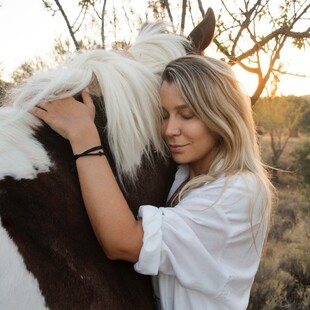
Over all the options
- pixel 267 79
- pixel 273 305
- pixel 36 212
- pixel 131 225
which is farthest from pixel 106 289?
pixel 273 305

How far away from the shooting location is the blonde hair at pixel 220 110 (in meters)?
1.49

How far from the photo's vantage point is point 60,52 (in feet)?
11.7

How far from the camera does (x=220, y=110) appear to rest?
5.04 ft

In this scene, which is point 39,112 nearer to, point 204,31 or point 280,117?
point 204,31

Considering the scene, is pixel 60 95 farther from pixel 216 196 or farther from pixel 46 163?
pixel 216 196

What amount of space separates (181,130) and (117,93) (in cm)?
26

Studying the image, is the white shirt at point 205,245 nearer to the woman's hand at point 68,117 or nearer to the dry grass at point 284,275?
the woman's hand at point 68,117

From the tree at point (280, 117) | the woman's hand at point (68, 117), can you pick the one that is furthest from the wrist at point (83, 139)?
the tree at point (280, 117)

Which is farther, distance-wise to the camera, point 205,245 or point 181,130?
point 181,130

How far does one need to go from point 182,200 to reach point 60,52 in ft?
8.24

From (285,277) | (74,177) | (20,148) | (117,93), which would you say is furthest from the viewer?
(285,277)

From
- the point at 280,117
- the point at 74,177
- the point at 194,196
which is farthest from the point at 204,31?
the point at 280,117

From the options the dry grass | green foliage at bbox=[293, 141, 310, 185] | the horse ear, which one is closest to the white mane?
the horse ear

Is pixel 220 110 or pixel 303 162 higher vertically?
pixel 220 110
